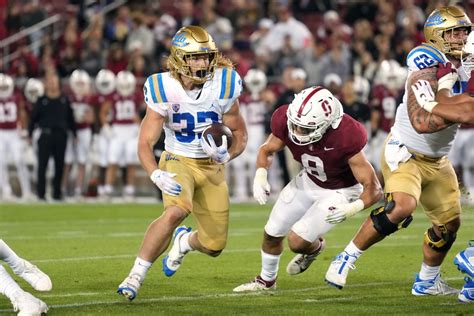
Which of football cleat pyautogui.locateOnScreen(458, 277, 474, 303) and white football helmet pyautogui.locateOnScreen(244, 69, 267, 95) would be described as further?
white football helmet pyautogui.locateOnScreen(244, 69, 267, 95)

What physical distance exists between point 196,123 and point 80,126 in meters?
8.33

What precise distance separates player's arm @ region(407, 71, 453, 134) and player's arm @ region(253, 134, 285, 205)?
79 centimetres

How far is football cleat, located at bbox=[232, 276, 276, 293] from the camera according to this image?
6.29 m

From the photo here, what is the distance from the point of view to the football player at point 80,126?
14.3m

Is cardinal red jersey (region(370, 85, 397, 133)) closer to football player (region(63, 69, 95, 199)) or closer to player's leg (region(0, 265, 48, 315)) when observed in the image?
football player (region(63, 69, 95, 199))

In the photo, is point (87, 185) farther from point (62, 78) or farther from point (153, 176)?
point (153, 176)

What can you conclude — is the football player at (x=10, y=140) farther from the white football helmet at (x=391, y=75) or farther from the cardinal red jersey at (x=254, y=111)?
the white football helmet at (x=391, y=75)

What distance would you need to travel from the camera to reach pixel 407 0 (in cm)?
1552

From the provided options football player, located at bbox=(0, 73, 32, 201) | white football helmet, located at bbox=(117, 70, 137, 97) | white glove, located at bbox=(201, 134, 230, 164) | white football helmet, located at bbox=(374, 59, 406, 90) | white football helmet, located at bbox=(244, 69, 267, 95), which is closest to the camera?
white glove, located at bbox=(201, 134, 230, 164)

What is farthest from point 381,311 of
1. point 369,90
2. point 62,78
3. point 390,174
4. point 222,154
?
point 62,78

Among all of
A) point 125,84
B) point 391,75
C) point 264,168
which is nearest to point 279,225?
point 264,168

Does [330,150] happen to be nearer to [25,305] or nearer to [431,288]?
[431,288]

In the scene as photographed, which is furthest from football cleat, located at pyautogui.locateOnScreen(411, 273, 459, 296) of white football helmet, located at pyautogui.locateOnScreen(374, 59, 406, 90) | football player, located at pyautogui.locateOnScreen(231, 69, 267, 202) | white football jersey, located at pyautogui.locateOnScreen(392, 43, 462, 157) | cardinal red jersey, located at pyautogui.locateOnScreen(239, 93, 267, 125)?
cardinal red jersey, located at pyautogui.locateOnScreen(239, 93, 267, 125)

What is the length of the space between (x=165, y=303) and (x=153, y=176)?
683mm
